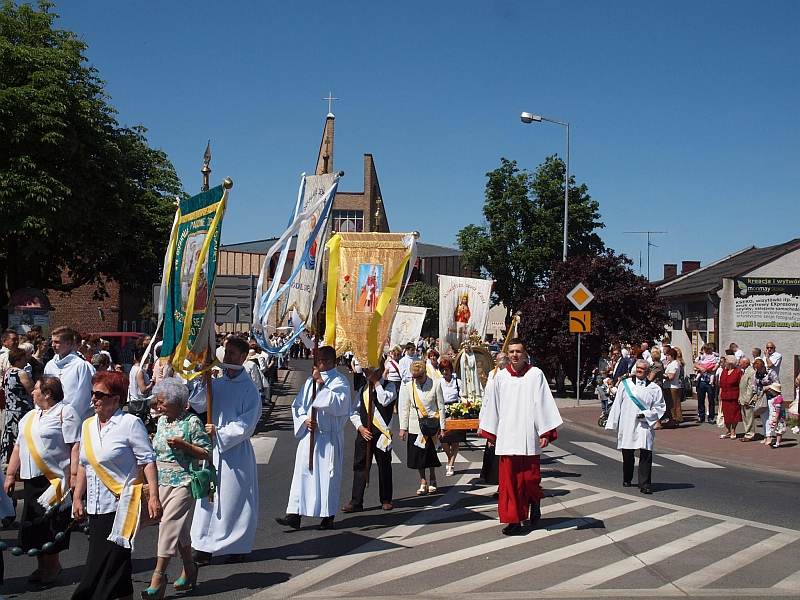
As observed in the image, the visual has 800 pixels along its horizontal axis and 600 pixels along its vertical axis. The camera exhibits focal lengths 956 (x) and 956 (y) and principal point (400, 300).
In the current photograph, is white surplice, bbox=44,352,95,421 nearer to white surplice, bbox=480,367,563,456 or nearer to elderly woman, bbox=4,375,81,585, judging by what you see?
elderly woman, bbox=4,375,81,585

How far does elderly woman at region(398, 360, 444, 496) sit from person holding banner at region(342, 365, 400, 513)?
797 millimetres

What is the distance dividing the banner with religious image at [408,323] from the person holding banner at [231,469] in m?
16.6

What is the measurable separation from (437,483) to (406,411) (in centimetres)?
114

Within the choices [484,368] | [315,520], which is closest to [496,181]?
[484,368]

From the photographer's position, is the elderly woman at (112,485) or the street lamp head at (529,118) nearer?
the elderly woman at (112,485)

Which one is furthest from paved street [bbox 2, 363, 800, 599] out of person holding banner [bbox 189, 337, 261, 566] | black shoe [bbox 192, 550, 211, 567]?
person holding banner [bbox 189, 337, 261, 566]

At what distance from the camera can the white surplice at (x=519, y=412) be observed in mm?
9211

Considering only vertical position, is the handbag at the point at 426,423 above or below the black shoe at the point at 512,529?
above

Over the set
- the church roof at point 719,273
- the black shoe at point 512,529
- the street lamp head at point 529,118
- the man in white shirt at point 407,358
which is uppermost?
the street lamp head at point 529,118

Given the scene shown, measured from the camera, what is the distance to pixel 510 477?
909 cm

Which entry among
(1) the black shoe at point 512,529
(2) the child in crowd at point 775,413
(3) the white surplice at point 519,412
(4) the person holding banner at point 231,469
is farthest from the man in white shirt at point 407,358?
(4) the person holding banner at point 231,469

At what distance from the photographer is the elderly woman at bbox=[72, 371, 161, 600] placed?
592 cm

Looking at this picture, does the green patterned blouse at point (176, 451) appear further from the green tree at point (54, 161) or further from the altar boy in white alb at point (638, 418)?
the green tree at point (54, 161)

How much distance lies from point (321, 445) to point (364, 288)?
1692mm
